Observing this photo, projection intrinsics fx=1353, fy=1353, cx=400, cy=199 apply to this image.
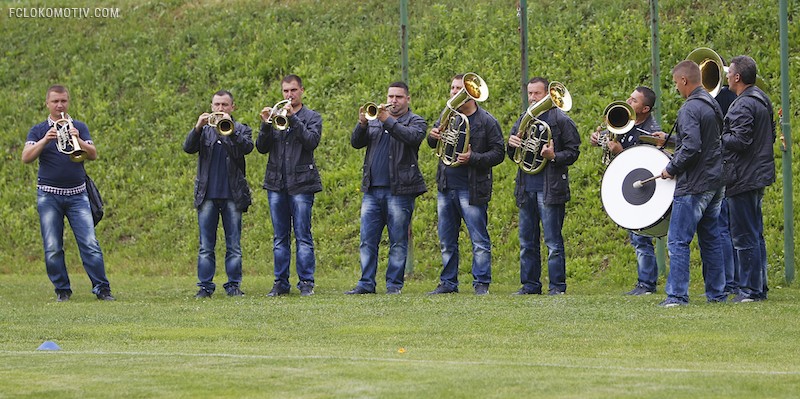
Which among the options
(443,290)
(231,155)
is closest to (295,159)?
(231,155)

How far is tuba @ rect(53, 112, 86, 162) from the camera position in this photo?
12742 millimetres

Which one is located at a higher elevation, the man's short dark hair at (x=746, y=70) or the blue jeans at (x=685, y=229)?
the man's short dark hair at (x=746, y=70)

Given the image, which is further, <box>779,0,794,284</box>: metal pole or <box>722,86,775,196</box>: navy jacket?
<box>779,0,794,284</box>: metal pole

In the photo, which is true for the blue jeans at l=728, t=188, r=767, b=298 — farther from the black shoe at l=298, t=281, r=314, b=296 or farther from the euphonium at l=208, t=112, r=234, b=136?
the euphonium at l=208, t=112, r=234, b=136

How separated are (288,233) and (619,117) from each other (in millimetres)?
3388

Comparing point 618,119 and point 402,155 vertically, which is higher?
point 618,119

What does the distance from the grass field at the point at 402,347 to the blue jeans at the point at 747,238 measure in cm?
27

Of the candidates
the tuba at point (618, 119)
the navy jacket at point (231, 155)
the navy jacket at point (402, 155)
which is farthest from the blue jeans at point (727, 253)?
the navy jacket at point (231, 155)

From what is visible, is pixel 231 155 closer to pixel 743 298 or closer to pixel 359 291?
pixel 359 291

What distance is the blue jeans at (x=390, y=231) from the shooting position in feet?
43.2

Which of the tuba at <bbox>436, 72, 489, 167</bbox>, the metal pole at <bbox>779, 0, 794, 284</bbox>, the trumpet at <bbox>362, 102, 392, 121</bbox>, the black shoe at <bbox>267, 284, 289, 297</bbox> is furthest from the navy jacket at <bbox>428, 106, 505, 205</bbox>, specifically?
the metal pole at <bbox>779, 0, 794, 284</bbox>

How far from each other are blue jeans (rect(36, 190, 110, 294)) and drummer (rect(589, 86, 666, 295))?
4.88m

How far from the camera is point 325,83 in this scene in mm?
20781

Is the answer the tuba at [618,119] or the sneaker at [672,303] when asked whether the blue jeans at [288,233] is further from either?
the sneaker at [672,303]
